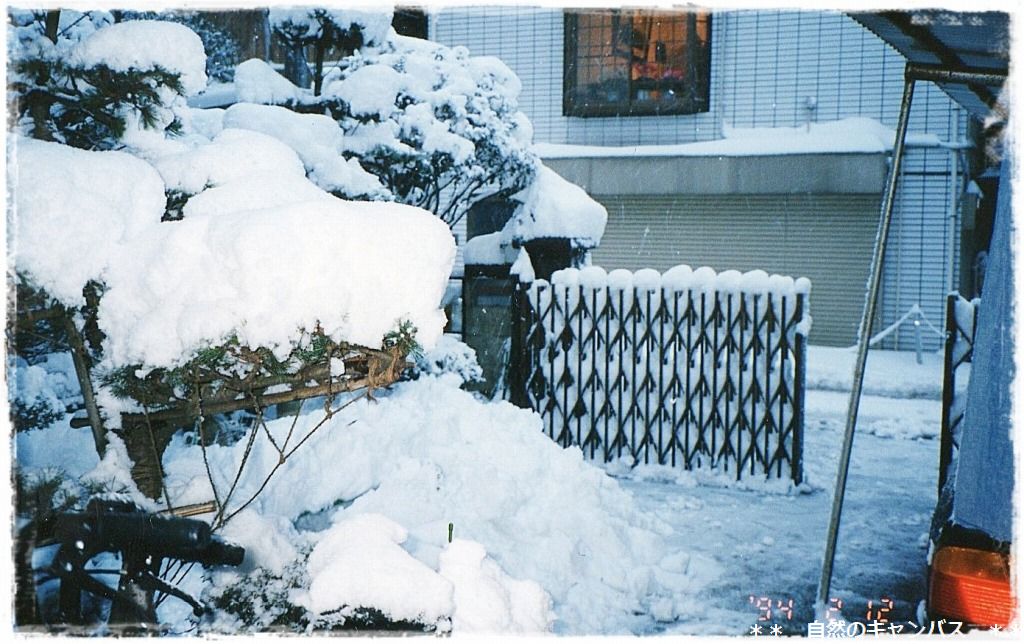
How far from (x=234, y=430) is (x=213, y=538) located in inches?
117

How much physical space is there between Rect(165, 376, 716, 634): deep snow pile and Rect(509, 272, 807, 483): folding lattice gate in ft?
4.97

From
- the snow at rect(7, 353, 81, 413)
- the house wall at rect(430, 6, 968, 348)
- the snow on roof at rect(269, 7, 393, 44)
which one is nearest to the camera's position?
the snow at rect(7, 353, 81, 413)

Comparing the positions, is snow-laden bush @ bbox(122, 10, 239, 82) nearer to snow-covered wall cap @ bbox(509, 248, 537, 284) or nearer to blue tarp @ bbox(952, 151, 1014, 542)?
snow-covered wall cap @ bbox(509, 248, 537, 284)

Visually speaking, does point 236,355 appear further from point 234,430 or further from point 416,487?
point 234,430

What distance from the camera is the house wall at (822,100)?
1270cm

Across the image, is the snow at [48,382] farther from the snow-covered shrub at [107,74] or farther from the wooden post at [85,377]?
the snow-covered shrub at [107,74]

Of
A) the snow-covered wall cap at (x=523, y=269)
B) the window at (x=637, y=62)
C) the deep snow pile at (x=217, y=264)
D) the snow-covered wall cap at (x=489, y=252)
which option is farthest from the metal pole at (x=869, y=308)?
the window at (x=637, y=62)

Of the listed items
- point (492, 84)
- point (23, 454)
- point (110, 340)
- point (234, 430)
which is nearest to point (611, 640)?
point (110, 340)

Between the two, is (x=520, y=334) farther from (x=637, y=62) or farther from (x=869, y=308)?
(x=637, y=62)

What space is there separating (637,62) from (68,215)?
12.1 metres

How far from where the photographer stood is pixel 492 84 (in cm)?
792

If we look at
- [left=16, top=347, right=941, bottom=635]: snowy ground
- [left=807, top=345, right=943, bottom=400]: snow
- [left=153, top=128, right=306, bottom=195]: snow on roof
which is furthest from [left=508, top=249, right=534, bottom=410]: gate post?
[left=807, top=345, right=943, bottom=400]: snow

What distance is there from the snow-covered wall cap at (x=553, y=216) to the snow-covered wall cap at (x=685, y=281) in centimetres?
52

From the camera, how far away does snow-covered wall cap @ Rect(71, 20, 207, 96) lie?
327 cm
